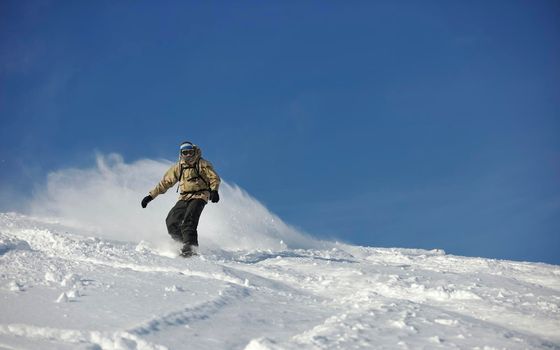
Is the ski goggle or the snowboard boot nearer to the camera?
the snowboard boot

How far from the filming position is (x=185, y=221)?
9336 millimetres

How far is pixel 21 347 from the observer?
314 cm

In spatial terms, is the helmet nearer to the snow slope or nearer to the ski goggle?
the ski goggle

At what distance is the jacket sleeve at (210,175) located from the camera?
9922 mm

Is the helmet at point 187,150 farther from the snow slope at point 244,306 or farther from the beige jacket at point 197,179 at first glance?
the snow slope at point 244,306

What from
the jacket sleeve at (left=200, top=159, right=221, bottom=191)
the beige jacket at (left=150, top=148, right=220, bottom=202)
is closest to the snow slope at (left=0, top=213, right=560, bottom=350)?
the beige jacket at (left=150, top=148, right=220, bottom=202)

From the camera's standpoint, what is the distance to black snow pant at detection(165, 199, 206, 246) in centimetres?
930

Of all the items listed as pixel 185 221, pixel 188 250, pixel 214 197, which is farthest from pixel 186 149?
pixel 188 250

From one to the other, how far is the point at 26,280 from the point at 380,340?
3315 mm

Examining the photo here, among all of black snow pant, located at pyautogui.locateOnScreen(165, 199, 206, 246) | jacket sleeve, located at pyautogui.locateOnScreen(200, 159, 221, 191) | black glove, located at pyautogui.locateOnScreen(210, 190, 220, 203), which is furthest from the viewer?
jacket sleeve, located at pyautogui.locateOnScreen(200, 159, 221, 191)

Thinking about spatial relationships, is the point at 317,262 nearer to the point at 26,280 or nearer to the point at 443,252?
the point at 26,280

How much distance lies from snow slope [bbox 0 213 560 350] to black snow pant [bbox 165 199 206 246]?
194cm

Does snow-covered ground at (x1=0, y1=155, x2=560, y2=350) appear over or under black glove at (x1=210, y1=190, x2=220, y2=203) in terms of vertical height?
under

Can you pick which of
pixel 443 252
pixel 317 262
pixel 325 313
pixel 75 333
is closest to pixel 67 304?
pixel 75 333
